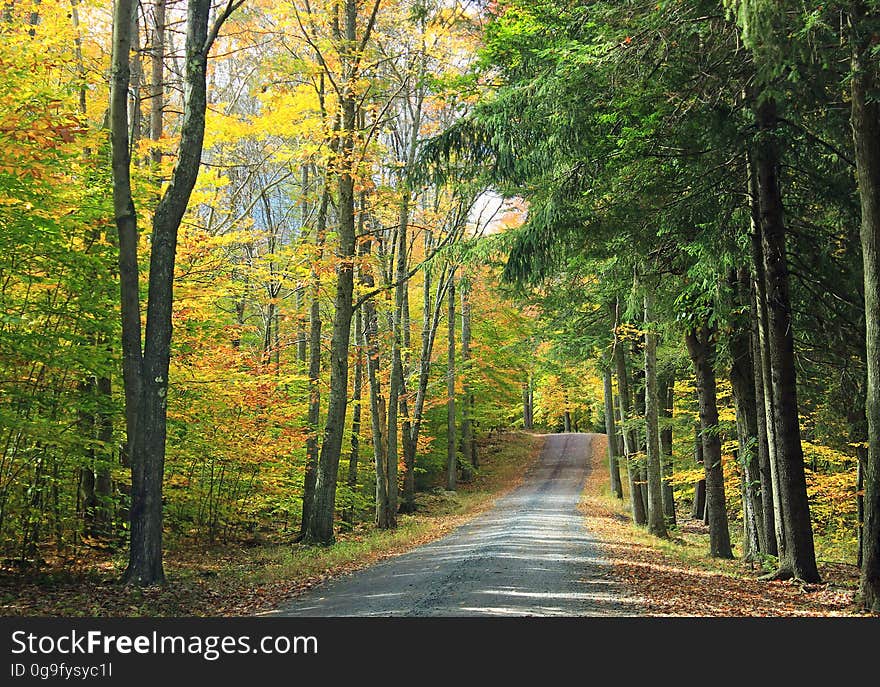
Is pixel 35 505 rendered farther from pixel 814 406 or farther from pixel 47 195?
pixel 814 406

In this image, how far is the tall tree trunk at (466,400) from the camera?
32138mm

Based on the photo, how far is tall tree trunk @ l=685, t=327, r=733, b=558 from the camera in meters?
14.5

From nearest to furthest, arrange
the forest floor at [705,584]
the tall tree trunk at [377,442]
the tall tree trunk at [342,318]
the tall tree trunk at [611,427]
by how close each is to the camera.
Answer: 1. the forest floor at [705,584]
2. the tall tree trunk at [342,318]
3. the tall tree trunk at [377,442]
4. the tall tree trunk at [611,427]

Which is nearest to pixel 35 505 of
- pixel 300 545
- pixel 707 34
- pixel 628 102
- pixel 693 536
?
pixel 300 545

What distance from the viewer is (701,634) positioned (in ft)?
20.5

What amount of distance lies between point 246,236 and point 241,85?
7.00m

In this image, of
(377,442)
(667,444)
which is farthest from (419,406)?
(667,444)

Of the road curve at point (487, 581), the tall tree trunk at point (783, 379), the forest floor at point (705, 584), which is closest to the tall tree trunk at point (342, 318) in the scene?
the road curve at point (487, 581)

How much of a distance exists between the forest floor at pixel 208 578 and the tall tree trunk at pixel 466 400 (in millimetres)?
12688

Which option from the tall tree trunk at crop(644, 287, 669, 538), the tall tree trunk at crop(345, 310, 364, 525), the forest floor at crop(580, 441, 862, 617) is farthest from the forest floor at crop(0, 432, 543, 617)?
Result: the tall tree trunk at crop(644, 287, 669, 538)

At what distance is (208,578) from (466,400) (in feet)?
83.2

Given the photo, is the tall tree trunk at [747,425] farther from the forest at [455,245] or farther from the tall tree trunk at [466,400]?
the tall tree trunk at [466,400]

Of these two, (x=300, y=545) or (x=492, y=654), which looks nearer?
(x=492, y=654)

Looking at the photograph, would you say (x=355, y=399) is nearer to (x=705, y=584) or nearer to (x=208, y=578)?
(x=208, y=578)
